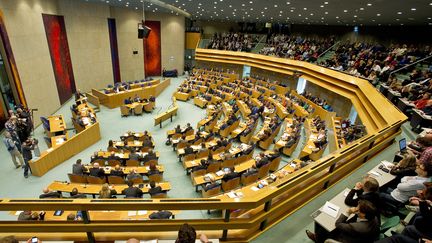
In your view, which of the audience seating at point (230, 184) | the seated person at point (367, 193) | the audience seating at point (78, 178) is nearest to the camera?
the seated person at point (367, 193)

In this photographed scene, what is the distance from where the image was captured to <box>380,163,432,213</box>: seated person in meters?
3.51

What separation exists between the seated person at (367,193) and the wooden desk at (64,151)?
9152 mm

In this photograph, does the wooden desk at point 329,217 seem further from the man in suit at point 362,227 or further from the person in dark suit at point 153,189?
the person in dark suit at point 153,189

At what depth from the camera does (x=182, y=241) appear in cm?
232

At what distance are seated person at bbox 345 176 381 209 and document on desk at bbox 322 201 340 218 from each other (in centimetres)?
23

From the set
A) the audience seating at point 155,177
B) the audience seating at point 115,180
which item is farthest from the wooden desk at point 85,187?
the audience seating at point 155,177

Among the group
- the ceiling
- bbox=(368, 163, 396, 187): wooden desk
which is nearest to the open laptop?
bbox=(368, 163, 396, 187): wooden desk

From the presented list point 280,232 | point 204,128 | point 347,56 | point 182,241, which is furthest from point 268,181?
point 347,56

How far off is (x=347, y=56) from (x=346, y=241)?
16.2 metres

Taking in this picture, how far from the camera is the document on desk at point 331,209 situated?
10.9 feet

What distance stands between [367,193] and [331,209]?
521 millimetres

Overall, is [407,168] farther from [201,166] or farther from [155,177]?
[155,177]

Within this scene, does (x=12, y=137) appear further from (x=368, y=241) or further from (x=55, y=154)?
(x=368, y=241)

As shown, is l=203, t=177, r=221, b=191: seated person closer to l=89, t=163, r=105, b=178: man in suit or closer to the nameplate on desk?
l=89, t=163, r=105, b=178: man in suit
